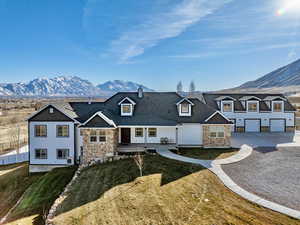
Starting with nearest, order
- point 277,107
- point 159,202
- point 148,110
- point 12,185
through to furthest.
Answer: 1. point 159,202
2. point 12,185
3. point 148,110
4. point 277,107

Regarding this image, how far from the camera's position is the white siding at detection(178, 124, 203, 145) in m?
20.7

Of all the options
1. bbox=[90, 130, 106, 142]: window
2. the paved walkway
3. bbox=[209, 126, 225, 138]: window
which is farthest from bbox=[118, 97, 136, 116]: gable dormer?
bbox=[209, 126, 225, 138]: window

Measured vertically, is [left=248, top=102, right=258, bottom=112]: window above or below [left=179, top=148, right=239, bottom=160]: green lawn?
above

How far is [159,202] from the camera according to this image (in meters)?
9.99

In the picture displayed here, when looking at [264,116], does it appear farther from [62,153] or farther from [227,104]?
[62,153]

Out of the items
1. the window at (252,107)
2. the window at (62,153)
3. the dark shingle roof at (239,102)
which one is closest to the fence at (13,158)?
the window at (62,153)

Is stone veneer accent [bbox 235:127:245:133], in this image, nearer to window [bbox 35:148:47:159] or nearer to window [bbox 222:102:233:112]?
window [bbox 222:102:233:112]

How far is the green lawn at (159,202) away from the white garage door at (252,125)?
17.6 meters

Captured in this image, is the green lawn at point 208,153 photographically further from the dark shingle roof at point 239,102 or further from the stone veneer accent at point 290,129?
the stone veneer accent at point 290,129

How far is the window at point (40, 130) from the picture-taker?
19.0 m

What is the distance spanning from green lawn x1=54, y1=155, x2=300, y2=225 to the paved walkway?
441mm

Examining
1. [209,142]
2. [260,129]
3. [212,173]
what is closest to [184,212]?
[212,173]

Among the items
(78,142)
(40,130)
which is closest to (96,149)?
(78,142)

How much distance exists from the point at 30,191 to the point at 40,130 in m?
5.71
